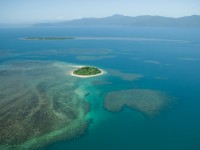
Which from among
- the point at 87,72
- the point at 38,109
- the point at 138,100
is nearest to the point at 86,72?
the point at 87,72

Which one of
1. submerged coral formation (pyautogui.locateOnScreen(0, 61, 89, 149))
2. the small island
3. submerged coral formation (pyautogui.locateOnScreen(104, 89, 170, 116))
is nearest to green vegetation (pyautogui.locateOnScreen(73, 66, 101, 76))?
the small island

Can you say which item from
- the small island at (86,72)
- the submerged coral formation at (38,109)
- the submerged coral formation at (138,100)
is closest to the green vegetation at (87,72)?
the small island at (86,72)

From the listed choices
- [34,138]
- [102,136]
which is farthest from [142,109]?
[34,138]

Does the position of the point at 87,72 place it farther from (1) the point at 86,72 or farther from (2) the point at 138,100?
(2) the point at 138,100

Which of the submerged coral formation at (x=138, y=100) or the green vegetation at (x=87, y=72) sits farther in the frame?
the green vegetation at (x=87, y=72)

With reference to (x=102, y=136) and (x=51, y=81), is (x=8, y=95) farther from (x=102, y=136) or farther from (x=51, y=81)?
(x=102, y=136)

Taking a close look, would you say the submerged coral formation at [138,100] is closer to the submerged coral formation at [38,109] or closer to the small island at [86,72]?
the submerged coral formation at [38,109]
